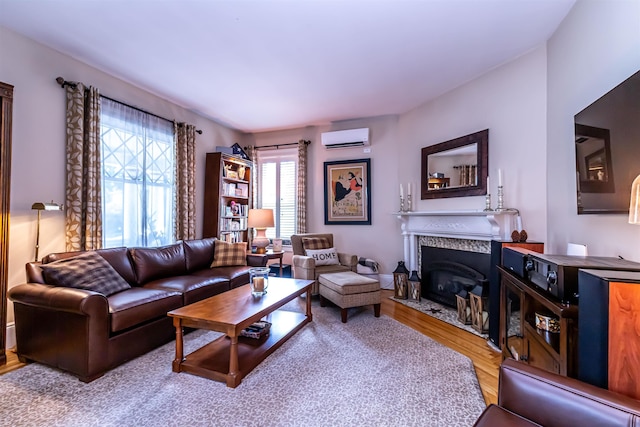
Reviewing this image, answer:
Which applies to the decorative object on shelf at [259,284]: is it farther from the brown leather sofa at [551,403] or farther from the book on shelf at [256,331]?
the brown leather sofa at [551,403]

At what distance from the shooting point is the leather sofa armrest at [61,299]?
1966 millimetres

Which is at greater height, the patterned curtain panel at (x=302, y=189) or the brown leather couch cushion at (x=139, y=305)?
the patterned curtain panel at (x=302, y=189)

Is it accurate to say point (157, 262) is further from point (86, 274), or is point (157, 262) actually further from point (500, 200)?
point (500, 200)

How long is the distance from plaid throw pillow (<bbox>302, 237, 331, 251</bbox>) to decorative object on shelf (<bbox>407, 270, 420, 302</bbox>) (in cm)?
124

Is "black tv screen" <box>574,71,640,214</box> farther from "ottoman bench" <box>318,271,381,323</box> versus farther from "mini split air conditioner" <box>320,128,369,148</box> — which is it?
"mini split air conditioner" <box>320,128,369,148</box>

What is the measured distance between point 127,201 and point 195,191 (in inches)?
43.6

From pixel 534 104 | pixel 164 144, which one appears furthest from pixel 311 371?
pixel 164 144

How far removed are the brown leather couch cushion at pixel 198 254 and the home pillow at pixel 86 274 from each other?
0.92m

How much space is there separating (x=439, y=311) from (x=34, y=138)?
4494 millimetres

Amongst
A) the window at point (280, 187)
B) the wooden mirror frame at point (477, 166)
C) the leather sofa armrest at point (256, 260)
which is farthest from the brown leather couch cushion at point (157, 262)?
the wooden mirror frame at point (477, 166)

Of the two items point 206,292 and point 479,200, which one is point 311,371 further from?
point 479,200

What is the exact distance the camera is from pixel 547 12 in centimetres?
230

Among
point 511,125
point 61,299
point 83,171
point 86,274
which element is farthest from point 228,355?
point 511,125

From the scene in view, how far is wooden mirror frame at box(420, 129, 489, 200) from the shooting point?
130 inches
